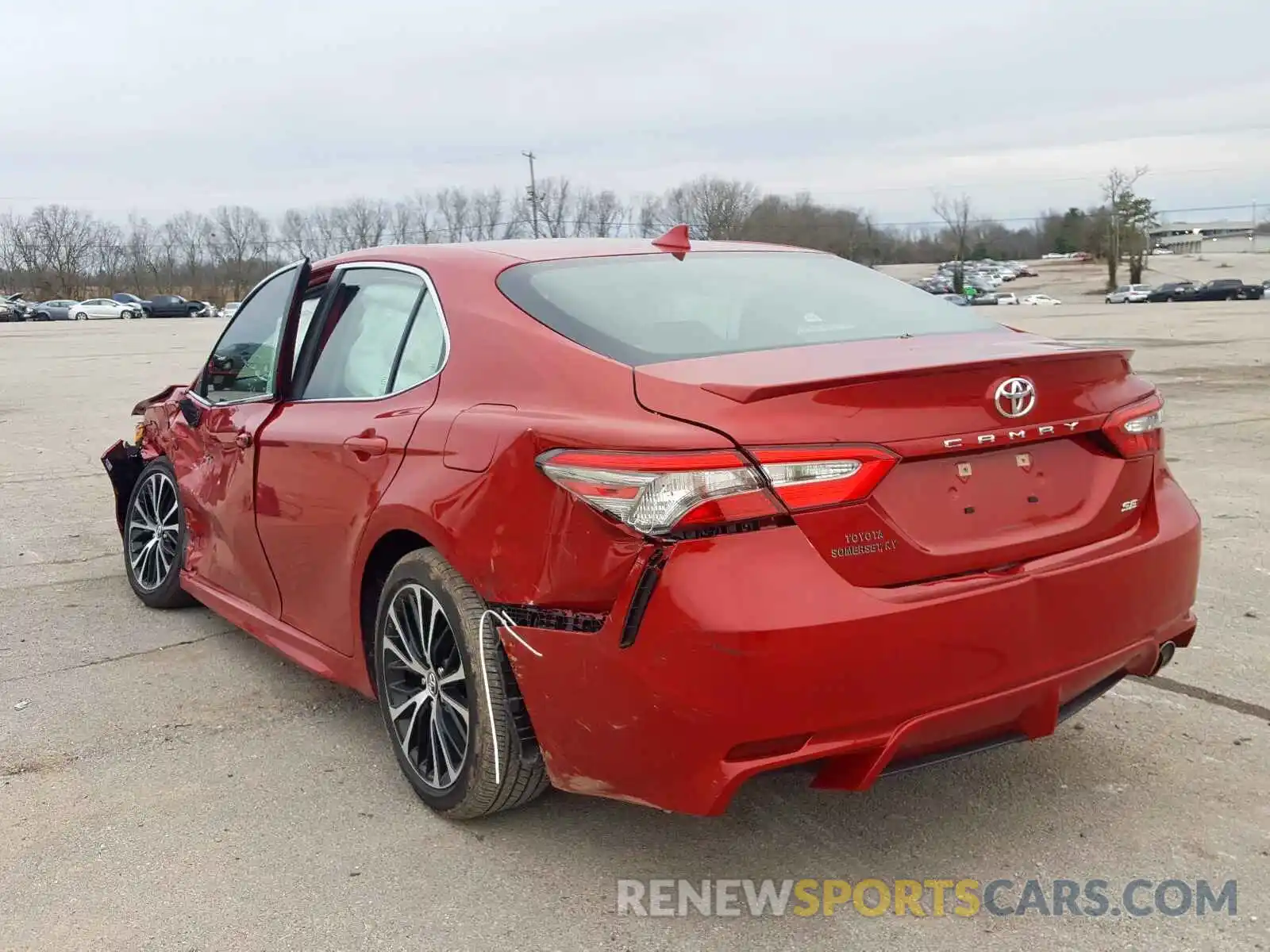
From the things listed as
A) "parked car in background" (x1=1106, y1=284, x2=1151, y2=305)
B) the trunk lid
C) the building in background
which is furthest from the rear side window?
the building in background

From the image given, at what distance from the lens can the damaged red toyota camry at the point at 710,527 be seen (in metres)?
2.32

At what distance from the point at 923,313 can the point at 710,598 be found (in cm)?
152

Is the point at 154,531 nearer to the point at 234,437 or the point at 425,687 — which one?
the point at 234,437

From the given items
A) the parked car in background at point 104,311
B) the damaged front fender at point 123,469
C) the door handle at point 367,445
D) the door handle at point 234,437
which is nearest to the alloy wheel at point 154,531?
the damaged front fender at point 123,469

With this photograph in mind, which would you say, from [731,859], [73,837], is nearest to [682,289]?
[731,859]

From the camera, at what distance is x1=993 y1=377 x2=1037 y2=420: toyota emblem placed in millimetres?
2573

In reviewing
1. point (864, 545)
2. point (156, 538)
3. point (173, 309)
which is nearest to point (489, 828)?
point (864, 545)

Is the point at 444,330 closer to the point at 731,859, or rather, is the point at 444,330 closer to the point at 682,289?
the point at 682,289

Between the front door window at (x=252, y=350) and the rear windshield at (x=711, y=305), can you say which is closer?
the rear windshield at (x=711, y=305)

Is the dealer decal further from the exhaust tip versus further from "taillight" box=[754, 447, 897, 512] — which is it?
the exhaust tip

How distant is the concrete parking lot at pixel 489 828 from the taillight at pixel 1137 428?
3.27 feet

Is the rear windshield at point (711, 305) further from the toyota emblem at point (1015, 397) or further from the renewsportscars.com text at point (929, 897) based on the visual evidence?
the renewsportscars.com text at point (929, 897)

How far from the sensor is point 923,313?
3.38 m

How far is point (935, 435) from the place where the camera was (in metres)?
2.47
